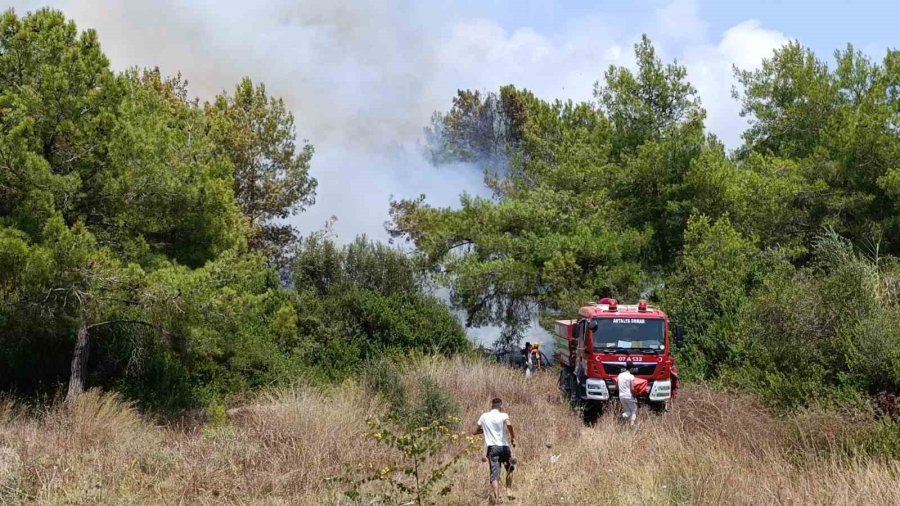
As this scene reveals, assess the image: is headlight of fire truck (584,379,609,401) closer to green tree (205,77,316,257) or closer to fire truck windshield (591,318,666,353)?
fire truck windshield (591,318,666,353)

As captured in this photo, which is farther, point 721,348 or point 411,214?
point 411,214

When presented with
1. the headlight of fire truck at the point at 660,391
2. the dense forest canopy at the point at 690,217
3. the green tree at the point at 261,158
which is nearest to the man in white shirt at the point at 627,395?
the headlight of fire truck at the point at 660,391

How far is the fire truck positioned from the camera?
18.1 meters

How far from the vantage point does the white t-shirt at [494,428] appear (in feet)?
37.1

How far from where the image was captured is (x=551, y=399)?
20.8m

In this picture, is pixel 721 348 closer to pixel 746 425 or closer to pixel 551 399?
pixel 551 399

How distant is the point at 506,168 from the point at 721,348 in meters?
31.9

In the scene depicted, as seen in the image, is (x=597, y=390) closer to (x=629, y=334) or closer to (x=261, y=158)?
(x=629, y=334)

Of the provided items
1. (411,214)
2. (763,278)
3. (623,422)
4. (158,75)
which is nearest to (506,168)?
(411,214)

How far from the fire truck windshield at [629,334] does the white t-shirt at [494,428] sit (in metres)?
7.31

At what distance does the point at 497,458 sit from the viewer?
36.7 feet

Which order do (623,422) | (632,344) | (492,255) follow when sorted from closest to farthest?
(623,422)
(632,344)
(492,255)

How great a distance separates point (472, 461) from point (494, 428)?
1.80 metres

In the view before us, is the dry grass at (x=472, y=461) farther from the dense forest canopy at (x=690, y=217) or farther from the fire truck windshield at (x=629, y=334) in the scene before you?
the dense forest canopy at (x=690, y=217)
